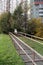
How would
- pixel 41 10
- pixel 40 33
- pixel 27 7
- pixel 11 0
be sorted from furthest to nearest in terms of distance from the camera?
1. pixel 41 10
2. pixel 11 0
3. pixel 27 7
4. pixel 40 33

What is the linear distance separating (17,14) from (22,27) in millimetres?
2286

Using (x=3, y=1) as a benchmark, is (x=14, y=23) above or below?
below

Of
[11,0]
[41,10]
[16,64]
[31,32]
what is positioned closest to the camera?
[16,64]

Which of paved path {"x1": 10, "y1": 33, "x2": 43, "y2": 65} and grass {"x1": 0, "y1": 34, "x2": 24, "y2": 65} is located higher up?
paved path {"x1": 10, "y1": 33, "x2": 43, "y2": 65}

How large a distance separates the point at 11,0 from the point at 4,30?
17.0 meters

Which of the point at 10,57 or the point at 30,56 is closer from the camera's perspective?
the point at 30,56

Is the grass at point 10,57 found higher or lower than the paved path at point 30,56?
lower

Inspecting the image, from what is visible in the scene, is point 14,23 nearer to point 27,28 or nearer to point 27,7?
point 27,28

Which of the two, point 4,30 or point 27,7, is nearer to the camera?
point 4,30

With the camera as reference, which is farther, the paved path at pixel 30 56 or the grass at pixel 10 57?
the grass at pixel 10 57

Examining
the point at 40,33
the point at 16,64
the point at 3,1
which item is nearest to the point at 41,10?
the point at 3,1

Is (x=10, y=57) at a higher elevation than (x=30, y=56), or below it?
below

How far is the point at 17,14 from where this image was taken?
3972 cm

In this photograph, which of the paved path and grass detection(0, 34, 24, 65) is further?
grass detection(0, 34, 24, 65)
